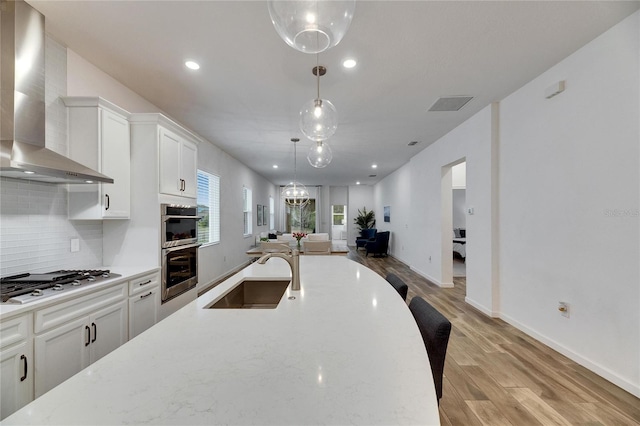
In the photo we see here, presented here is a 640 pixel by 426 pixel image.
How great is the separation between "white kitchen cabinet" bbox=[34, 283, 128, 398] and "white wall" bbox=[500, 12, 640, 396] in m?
3.97

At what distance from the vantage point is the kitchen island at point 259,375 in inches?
25.2

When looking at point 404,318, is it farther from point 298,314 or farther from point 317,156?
point 317,156

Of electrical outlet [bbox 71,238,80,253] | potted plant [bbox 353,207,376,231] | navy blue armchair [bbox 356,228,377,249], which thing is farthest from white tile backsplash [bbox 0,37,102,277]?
potted plant [bbox 353,207,376,231]

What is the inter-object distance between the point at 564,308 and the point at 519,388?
102 cm

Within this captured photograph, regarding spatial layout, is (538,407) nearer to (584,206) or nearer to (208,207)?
(584,206)

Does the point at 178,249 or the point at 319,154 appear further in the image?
the point at 319,154

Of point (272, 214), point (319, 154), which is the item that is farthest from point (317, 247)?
point (272, 214)

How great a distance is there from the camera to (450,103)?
3.57 metres

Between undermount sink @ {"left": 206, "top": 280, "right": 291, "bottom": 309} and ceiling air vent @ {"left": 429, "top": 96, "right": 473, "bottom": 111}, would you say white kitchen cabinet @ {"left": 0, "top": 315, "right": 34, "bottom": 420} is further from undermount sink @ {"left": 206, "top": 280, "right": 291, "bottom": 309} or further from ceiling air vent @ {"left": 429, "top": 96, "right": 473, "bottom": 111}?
ceiling air vent @ {"left": 429, "top": 96, "right": 473, "bottom": 111}

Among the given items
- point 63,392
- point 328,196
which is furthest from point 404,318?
point 328,196

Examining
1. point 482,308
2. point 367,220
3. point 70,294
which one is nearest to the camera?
point 70,294

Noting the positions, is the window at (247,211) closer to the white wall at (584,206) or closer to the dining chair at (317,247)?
the dining chair at (317,247)

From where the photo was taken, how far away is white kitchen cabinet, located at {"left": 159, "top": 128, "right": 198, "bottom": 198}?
2848mm

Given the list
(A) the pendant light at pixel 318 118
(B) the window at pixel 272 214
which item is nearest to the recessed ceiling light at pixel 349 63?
(A) the pendant light at pixel 318 118
